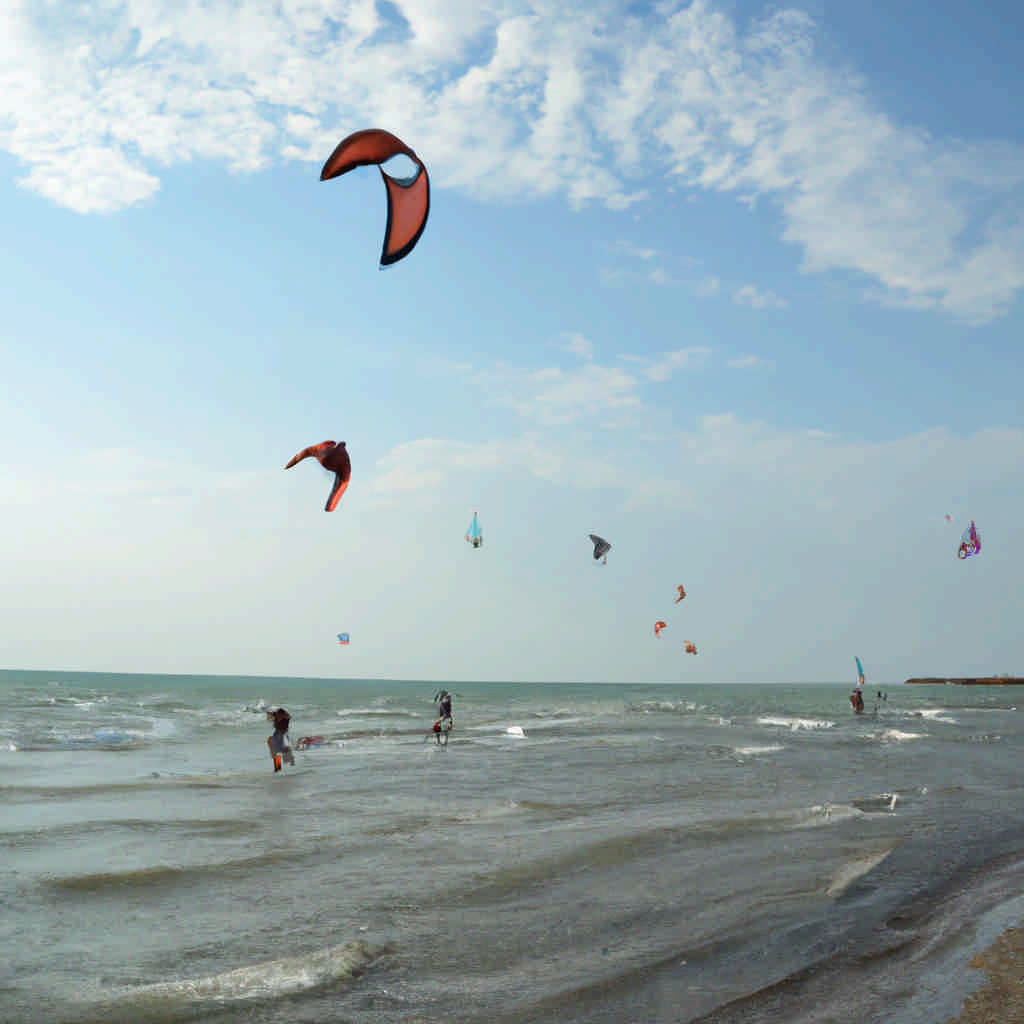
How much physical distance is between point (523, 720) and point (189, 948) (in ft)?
126

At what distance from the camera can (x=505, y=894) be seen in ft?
27.1

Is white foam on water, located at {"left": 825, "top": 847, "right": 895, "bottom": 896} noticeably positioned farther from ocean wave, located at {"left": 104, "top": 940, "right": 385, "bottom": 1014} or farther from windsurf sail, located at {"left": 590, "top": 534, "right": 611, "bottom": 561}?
windsurf sail, located at {"left": 590, "top": 534, "right": 611, "bottom": 561}

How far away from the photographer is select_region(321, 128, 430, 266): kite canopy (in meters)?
5.70

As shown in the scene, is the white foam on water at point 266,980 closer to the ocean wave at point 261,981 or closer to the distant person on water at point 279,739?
the ocean wave at point 261,981

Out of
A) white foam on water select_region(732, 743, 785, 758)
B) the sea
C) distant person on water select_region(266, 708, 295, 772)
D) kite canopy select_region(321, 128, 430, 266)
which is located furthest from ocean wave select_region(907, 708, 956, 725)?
kite canopy select_region(321, 128, 430, 266)

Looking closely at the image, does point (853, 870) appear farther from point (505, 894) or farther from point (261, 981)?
point (261, 981)

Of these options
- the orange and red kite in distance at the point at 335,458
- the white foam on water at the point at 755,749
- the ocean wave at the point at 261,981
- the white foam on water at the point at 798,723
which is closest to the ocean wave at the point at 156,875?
the ocean wave at the point at 261,981

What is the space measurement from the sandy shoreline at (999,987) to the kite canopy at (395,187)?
18.1 feet

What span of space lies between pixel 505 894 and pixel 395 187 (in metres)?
6.46

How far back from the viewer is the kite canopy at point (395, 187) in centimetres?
570

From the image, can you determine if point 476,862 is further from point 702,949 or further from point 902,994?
point 902,994

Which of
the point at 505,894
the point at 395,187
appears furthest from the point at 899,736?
the point at 395,187

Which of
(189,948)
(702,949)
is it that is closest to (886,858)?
(702,949)

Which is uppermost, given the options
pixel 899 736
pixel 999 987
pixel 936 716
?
pixel 999 987
